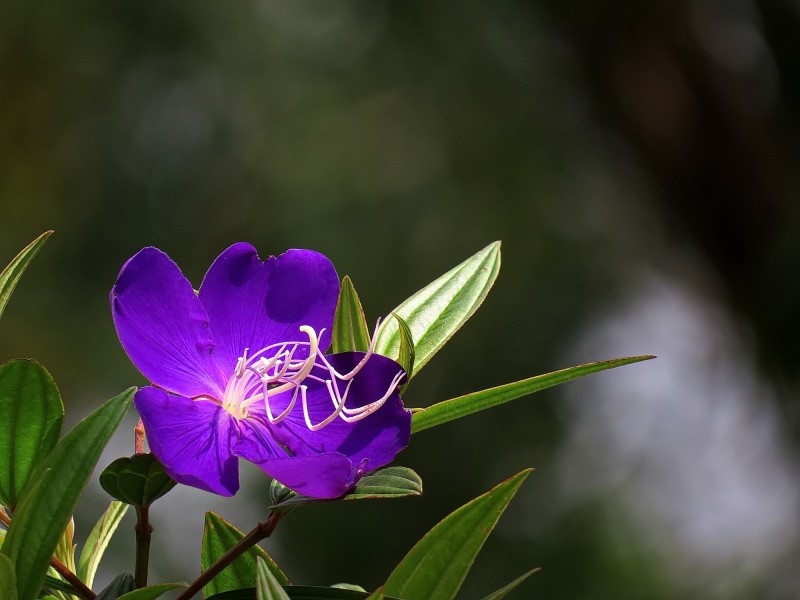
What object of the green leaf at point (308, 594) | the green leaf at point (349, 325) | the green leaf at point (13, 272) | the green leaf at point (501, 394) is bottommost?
the green leaf at point (308, 594)

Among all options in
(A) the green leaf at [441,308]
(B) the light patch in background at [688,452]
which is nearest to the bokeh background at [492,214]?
(B) the light patch in background at [688,452]

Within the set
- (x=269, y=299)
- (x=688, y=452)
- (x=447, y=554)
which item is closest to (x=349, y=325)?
(x=269, y=299)

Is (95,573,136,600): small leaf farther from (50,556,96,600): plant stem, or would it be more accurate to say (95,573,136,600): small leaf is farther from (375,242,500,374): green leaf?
(375,242,500,374): green leaf

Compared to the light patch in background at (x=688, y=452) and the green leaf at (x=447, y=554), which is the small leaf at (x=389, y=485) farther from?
the light patch in background at (x=688, y=452)

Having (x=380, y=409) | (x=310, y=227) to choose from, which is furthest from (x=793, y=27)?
(x=380, y=409)

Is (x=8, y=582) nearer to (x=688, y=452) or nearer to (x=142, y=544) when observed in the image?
(x=142, y=544)

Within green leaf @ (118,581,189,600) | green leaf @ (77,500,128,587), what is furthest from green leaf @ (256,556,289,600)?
green leaf @ (77,500,128,587)
